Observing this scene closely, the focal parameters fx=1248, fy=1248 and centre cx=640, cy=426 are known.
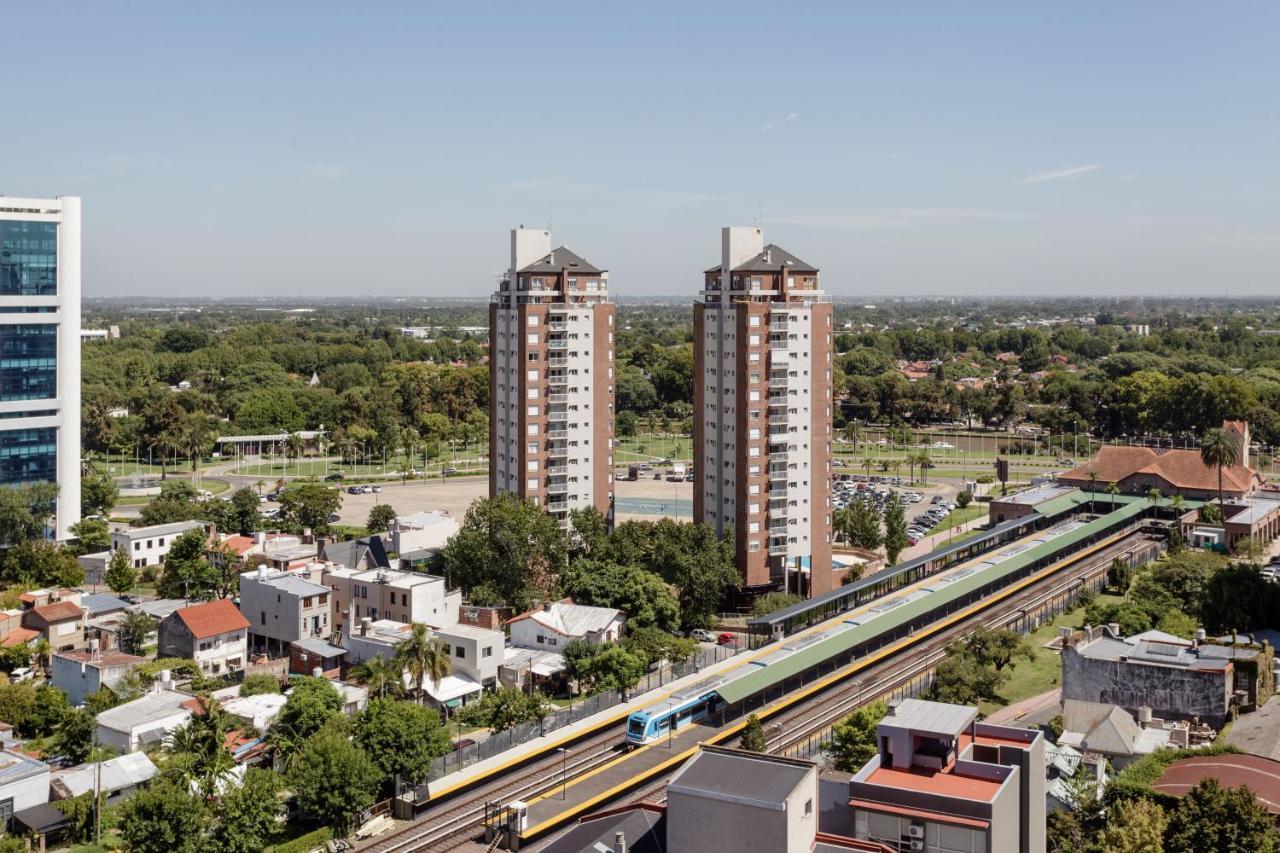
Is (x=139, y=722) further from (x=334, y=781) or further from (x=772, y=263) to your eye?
(x=772, y=263)

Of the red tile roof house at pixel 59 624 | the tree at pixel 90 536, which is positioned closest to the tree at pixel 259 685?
the red tile roof house at pixel 59 624

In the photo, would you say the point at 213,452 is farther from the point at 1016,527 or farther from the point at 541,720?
the point at 541,720

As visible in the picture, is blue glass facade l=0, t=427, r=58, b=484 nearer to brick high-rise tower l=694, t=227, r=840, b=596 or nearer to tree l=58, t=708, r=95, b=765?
tree l=58, t=708, r=95, b=765

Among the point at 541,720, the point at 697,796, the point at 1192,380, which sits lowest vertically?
the point at 541,720

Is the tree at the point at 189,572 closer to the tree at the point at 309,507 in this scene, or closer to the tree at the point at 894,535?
the tree at the point at 309,507

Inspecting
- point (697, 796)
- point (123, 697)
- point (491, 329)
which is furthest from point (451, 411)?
point (697, 796)

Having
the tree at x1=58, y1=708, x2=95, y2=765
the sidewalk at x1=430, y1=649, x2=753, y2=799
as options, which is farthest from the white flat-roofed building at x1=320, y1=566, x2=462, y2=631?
the tree at x1=58, y1=708, x2=95, y2=765
